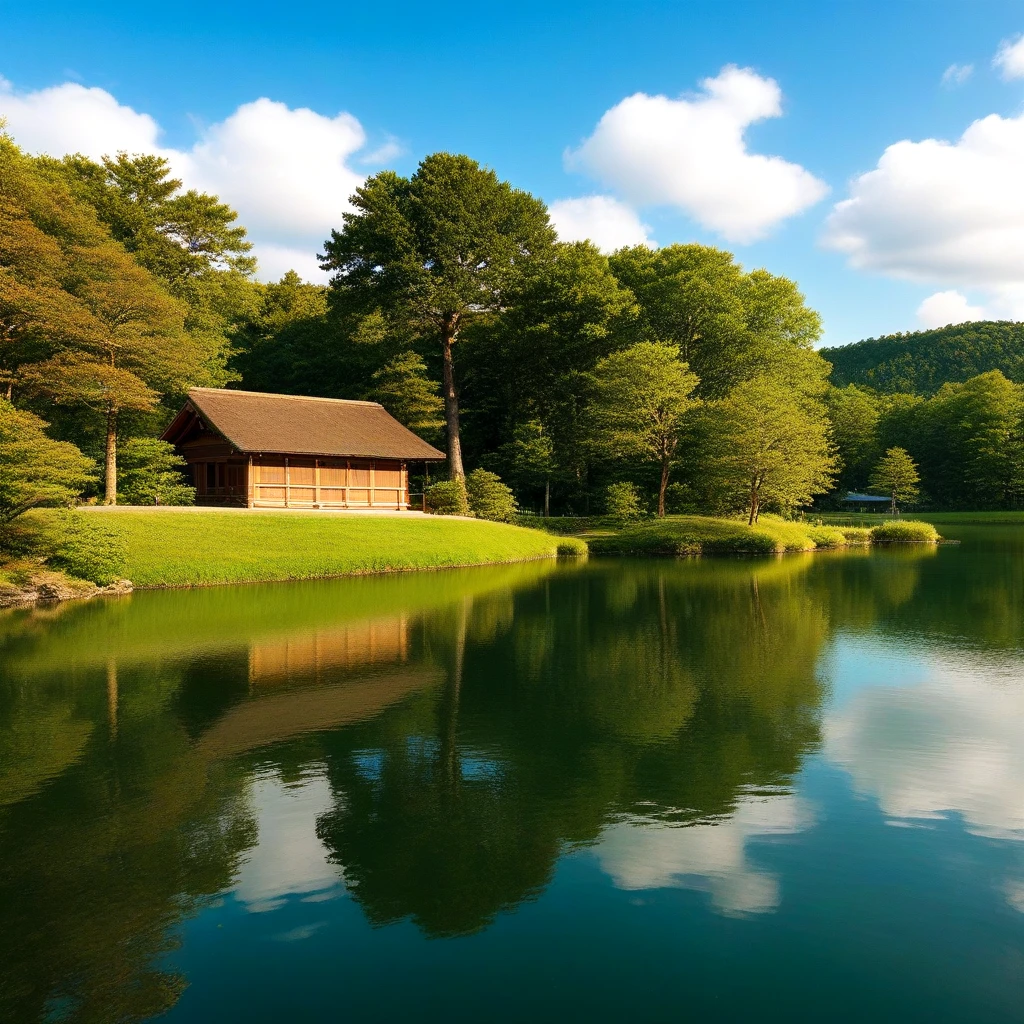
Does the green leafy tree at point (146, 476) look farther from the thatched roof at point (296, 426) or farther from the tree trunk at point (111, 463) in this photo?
the thatched roof at point (296, 426)

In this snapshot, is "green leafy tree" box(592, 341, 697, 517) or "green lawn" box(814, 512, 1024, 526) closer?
"green leafy tree" box(592, 341, 697, 517)

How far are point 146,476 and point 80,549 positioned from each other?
37.6ft

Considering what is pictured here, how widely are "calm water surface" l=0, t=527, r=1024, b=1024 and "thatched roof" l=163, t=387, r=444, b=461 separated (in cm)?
1855

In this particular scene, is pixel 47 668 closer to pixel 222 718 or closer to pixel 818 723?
pixel 222 718

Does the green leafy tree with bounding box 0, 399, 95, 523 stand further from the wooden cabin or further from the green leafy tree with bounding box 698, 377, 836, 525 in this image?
the green leafy tree with bounding box 698, 377, 836, 525

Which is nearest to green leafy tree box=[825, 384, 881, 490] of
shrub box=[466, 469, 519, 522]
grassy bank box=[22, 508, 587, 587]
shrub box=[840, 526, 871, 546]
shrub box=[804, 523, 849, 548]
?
shrub box=[840, 526, 871, 546]

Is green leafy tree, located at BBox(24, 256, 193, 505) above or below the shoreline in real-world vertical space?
above

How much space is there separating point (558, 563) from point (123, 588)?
56.1 feet

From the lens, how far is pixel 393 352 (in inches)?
1777

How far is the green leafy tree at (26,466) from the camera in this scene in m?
19.9

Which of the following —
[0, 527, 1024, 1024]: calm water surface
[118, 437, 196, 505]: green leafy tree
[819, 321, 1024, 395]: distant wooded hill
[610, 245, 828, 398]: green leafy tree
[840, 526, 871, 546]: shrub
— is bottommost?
[0, 527, 1024, 1024]: calm water surface

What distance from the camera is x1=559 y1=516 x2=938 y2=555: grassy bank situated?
3747 centimetres

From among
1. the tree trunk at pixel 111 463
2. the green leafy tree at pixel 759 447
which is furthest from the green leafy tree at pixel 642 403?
the tree trunk at pixel 111 463

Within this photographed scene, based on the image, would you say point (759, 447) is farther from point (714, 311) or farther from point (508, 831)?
point (508, 831)
